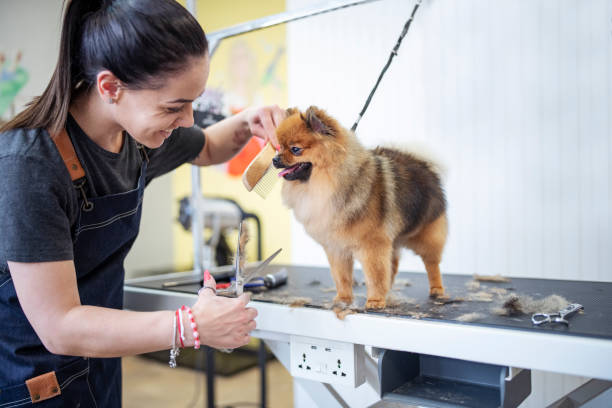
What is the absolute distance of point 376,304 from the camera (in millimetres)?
965

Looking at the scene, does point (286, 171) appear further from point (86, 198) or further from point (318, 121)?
point (86, 198)

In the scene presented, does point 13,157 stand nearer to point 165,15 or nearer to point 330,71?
point 165,15

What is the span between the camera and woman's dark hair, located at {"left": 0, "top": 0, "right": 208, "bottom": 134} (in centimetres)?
80

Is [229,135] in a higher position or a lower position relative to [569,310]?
higher

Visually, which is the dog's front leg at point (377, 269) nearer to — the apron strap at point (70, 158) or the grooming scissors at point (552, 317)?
the grooming scissors at point (552, 317)

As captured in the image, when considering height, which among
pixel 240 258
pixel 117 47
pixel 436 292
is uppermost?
pixel 117 47

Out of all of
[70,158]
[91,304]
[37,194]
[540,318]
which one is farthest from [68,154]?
[540,318]

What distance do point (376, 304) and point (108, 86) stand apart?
2.11 ft

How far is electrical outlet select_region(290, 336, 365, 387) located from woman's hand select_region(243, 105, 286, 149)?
441 millimetres

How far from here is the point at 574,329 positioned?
78 centimetres

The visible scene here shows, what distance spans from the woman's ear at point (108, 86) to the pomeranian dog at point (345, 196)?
31cm

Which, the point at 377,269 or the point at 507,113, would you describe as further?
the point at 507,113

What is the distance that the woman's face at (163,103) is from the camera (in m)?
0.84

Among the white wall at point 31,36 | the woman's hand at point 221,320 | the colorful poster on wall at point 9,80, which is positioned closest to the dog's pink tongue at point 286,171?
the woman's hand at point 221,320
